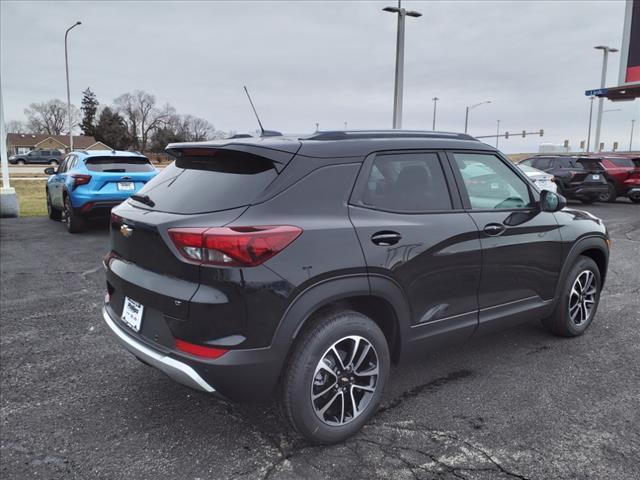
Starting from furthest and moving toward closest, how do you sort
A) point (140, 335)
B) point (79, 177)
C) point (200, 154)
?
1. point (79, 177)
2. point (200, 154)
3. point (140, 335)

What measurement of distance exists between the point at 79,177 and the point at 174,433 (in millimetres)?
7511

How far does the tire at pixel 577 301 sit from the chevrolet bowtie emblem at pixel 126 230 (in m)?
3.38

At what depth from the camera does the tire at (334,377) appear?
2619 mm

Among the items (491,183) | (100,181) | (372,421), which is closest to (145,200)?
(372,421)

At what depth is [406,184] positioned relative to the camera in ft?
10.4

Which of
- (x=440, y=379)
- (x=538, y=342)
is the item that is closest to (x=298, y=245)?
(x=440, y=379)

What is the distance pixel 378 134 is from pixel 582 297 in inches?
101

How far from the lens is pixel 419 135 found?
3396mm

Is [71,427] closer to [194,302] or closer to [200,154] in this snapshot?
[194,302]

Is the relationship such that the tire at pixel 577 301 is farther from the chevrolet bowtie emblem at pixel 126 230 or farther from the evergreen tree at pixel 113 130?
the evergreen tree at pixel 113 130

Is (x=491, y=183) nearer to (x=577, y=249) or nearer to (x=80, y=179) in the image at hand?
(x=577, y=249)

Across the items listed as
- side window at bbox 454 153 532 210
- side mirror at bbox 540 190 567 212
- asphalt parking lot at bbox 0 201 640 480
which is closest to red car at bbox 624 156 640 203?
asphalt parking lot at bbox 0 201 640 480

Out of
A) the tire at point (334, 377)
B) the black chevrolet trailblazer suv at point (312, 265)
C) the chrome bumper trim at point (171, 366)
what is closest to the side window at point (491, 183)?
the black chevrolet trailblazer suv at point (312, 265)

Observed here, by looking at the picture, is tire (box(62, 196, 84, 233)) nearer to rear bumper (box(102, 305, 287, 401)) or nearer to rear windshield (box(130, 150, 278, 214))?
rear windshield (box(130, 150, 278, 214))
